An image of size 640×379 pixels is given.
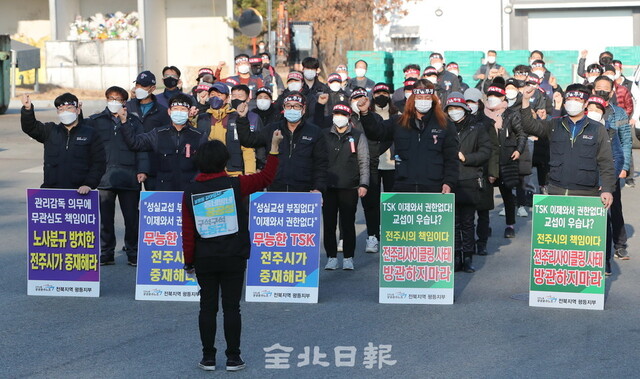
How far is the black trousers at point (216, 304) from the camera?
7.68 m

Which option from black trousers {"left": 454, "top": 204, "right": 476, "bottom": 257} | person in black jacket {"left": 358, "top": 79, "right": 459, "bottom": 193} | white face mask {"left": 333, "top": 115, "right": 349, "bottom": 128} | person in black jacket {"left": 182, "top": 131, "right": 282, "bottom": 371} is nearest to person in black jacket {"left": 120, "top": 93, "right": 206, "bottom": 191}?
white face mask {"left": 333, "top": 115, "right": 349, "bottom": 128}

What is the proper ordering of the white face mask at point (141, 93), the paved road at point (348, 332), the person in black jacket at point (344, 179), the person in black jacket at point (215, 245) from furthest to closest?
1. the white face mask at point (141, 93)
2. the person in black jacket at point (344, 179)
3. the paved road at point (348, 332)
4. the person in black jacket at point (215, 245)

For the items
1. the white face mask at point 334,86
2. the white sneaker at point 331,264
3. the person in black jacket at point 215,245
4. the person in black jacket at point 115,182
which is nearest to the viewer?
the person in black jacket at point 215,245

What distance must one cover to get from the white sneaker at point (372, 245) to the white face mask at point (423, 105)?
2.56 metres

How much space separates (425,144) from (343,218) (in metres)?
1.51

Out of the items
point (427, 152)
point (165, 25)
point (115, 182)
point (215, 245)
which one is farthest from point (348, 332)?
point (165, 25)

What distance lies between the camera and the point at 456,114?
11.8 m

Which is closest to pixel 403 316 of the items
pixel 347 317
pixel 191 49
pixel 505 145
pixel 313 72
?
pixel 347 317

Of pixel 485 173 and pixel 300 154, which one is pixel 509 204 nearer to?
pixel 485 173

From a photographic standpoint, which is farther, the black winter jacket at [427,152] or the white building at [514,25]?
the white building at [514,25]

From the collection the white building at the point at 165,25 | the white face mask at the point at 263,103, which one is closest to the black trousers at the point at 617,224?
the white face mask at the point at 263,103

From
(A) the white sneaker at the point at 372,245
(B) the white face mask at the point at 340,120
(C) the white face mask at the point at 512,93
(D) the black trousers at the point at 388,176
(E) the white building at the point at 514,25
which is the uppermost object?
(E) the white building at the point at 514,25

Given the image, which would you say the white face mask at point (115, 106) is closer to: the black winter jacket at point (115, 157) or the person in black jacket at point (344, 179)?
the black winter jacket at point (115, 157)

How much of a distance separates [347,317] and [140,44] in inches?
1478
